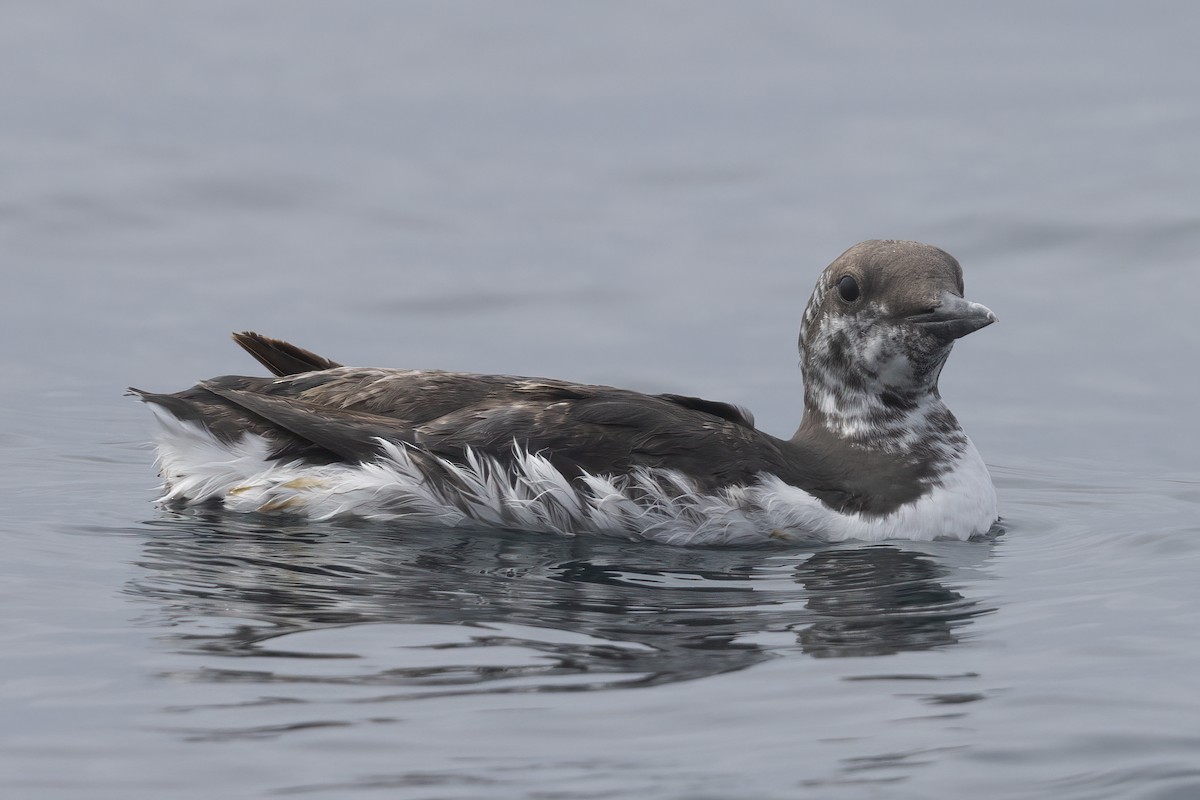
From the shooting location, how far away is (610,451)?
7566 mm

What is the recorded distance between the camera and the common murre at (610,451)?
756 cm

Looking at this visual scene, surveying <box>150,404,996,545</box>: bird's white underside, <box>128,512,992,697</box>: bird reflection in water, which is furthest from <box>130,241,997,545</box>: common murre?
<box>128,512,992,697</box>: bird reflection in water

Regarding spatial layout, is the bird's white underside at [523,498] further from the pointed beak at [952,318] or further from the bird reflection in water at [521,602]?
the pointed beak at [952,318]

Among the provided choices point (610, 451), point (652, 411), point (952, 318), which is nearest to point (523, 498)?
point (610, 451)

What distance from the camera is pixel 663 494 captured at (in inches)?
297

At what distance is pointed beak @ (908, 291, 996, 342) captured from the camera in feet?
25.3

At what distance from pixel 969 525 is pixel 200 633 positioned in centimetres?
362

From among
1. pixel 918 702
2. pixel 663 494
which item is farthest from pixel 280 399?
pixel 918 702

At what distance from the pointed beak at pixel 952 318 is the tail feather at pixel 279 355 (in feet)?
8.67

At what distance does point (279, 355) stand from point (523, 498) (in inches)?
60.2

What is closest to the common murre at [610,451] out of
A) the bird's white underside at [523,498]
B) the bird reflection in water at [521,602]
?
the bird's white underside at [523,498]

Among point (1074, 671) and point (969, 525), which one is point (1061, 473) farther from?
point (1074, 671)

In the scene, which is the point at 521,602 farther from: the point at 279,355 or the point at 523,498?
the point at 279,355

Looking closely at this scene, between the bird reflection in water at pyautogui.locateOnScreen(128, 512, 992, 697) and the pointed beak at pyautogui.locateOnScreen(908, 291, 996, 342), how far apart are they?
0.92 metres
